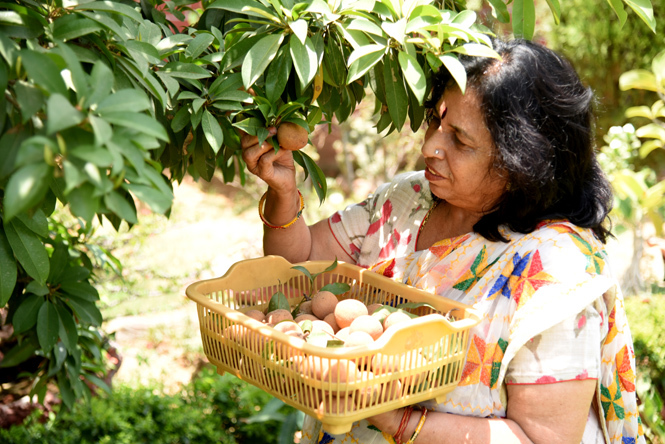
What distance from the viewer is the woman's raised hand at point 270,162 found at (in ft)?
4.18

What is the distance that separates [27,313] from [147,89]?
701 millimetres

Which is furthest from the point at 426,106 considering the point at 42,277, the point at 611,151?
the point at 611,151

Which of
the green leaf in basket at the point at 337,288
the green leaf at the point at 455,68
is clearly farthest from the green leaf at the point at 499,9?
the green leaf in basket at the point at 337,288

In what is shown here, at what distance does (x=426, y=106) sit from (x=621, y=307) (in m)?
0.63

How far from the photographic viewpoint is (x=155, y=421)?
109 inches

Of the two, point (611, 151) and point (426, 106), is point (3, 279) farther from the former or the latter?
point (611, 151)

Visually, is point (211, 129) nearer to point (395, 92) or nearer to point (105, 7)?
point (105, 7)

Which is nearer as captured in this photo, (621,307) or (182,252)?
(621,307)

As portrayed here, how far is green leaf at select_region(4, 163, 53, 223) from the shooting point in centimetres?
63

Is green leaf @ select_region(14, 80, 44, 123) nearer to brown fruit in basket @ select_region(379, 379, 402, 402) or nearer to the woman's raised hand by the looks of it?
the woman's raised hand

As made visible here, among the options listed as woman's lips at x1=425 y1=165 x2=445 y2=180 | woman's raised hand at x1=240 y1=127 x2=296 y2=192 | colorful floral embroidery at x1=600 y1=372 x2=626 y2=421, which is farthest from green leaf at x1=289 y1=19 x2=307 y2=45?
colorful floral embroidery at x1=600 y1=372 x2=626 y2=421

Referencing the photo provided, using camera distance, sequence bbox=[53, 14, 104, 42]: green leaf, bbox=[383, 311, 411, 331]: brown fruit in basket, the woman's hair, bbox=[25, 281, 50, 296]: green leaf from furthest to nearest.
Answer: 1. bbox=[25, 281, 50, 296]: green leaf
2. the woman's hair
3. bbox=[383, 311, 411, 331]: brown fruit in basket
4. bbox=[53, 14, 104, 42]: green leaf

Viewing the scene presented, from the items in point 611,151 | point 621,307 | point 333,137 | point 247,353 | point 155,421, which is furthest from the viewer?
point 333,137

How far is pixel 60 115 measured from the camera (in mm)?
659
